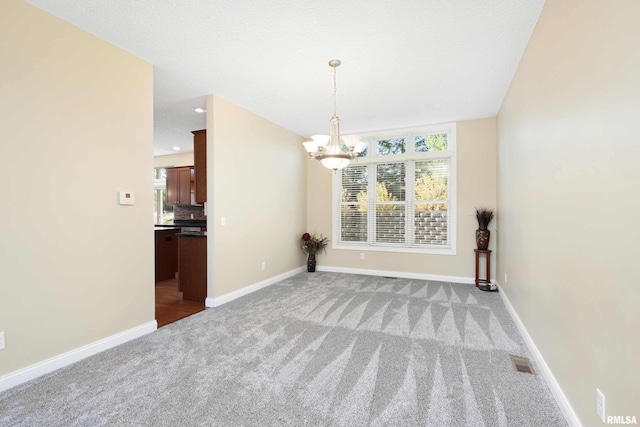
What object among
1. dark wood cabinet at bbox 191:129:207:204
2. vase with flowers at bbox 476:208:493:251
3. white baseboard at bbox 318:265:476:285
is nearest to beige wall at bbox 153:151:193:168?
dark wood cabinet at bbox 191:129:207:204

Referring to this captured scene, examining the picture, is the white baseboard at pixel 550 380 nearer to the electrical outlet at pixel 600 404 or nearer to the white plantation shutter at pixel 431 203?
the electrical outlet at pixel 600 404

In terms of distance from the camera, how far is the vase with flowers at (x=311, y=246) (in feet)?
18.5

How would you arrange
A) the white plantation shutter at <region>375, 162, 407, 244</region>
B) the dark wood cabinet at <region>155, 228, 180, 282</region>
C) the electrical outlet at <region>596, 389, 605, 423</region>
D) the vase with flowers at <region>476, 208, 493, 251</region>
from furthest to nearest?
the white plantation shutter at <region>375, 162, 407, 244</region>
the dark wood cabinet at <region>155, 228, 180, 282</region>
the vase with flowers at <region>476, 208, 493, 251</region>
the electrical outlet at <region>596, 389, 605, 423</region>

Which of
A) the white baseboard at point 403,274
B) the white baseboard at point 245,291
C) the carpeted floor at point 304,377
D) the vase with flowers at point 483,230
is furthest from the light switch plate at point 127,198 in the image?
the vase with flowers at point 483,230

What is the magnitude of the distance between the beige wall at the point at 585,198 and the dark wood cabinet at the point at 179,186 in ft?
20.2

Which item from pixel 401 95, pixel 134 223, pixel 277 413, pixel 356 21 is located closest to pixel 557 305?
pixel 277 413

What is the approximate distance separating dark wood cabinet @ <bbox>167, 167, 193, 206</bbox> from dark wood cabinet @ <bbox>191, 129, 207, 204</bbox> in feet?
7.69

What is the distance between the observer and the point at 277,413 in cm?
168

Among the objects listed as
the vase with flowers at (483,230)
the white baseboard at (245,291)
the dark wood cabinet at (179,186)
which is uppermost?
the dark wood cabinet at (179,186)

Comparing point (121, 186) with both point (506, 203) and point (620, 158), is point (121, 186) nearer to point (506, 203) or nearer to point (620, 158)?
point (620, 158)

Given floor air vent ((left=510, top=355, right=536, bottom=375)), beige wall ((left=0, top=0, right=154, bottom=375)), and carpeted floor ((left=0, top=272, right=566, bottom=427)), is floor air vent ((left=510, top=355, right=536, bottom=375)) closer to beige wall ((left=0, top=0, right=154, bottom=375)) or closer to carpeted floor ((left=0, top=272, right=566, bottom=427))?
carpeted floor ((left=0, top=272, right=566, bottom=427))

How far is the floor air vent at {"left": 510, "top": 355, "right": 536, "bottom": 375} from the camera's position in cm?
212

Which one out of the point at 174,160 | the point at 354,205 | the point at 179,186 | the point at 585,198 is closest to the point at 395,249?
the point at 354,205

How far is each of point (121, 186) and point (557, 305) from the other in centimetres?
358
